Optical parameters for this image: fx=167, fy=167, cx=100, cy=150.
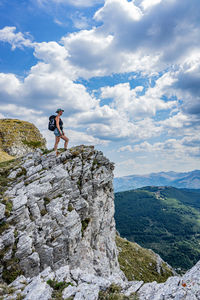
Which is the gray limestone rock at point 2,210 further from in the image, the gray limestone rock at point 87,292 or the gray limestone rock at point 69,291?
the gray limestone rock at point 87,292

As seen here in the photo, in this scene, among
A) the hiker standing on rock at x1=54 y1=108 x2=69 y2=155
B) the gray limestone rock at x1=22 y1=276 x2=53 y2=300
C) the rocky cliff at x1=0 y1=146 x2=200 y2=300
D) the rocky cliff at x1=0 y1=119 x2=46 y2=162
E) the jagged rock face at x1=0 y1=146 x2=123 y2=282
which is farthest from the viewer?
the rocky cliff at x1=0 y1=119 x2=46 y2=162

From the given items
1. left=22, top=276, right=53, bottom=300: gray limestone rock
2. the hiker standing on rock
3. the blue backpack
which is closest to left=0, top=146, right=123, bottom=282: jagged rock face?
the hiker standing on rock

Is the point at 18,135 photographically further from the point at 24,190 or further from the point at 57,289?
the point at 57,289

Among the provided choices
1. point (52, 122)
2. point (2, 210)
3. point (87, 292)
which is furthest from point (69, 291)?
point (52, 122)

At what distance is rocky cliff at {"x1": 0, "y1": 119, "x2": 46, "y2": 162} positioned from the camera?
5512cm

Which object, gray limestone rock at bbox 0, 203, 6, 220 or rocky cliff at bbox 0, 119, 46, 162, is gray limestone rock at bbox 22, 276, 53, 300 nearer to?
gray limestone rock at bbox 0, 203, 6, 220

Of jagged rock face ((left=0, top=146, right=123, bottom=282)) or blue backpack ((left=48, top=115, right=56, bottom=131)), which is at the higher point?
blue backpack ((left=48, top=115, right=56, bottom=131))

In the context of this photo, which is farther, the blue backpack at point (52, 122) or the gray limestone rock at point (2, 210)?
the blue backpack at point (52, 122)

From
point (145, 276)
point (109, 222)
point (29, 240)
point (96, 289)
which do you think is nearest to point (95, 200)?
point (109, 222)

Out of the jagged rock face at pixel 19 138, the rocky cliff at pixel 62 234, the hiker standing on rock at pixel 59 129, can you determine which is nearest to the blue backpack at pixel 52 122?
the hiker standing on rock at pixel 59 129

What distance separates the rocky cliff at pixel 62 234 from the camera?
11.1 m

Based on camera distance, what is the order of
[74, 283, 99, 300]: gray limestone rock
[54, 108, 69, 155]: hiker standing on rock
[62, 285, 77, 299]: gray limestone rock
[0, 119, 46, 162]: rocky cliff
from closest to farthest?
[74, 283, 99, 300]: gray limestone rock < [62, 285, 77, 299]: gray limestone rock < [54, 108, 69, 155]: hiker standing on rock < [0, 119, 46, 162]: rocky cliff

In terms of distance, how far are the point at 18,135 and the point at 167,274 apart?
72.8m

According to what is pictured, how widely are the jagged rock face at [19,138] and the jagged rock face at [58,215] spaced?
1286 inches
